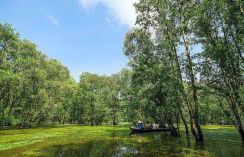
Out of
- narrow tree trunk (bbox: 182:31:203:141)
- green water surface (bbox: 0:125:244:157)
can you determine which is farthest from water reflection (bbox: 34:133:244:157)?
narrow tree trunk (bbox: 182:31:203:141)

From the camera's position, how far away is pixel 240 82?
30578mm

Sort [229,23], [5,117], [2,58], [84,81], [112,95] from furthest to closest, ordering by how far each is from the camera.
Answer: [84,81] → [112,95] → [5,117] → [2,58] → [229,23]

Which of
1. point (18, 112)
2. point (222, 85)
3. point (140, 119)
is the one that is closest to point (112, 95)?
point (18, 112)

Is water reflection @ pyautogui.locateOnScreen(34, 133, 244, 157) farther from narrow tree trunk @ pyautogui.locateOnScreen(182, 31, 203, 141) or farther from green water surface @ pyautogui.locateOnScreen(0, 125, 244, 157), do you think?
narrow tree trunk @ pyautogui.locateOnScreen(182, 31, 203, 141)

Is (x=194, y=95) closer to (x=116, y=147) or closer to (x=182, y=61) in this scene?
(x=182, y=61)

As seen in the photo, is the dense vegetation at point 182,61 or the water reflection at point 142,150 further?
the dense vegetation at point 182,61

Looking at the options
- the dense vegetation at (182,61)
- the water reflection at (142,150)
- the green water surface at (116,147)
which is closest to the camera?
the water reflection at (142,150)

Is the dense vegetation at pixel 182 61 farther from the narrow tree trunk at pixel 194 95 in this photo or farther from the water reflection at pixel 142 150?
the water reflection at pixel 142 150

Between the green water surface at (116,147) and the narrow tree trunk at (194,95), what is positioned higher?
the narrow tree trunk at (194,95)

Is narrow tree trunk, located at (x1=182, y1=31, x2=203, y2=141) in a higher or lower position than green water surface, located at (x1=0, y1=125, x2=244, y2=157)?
higher

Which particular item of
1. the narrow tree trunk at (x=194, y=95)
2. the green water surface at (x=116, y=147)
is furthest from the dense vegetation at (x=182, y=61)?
the green water surface at (x=116, y=147)

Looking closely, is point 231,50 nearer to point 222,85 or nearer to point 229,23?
point 229,23

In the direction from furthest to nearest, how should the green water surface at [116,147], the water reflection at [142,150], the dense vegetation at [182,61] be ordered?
the dense vegetation at [182,61]
the green water surface at [116,147]
the water reflection at [142,150]

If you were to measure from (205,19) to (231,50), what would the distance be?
16.5ft
